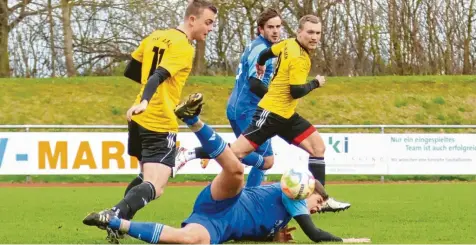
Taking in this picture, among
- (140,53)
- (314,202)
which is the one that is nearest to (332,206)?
(314,202)

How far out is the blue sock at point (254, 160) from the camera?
10305 millimetres

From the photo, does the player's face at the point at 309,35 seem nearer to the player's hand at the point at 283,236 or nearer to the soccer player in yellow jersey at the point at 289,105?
the soccer player in yellow jersey at the point at 289,105

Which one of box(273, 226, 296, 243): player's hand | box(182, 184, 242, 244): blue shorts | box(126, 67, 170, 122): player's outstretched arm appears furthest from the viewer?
box(273, 226, 296, 243): player's hand

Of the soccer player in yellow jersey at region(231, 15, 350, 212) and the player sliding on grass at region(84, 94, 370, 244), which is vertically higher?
the soccer player in yellow jersey at region(231, 15, 350, 212)

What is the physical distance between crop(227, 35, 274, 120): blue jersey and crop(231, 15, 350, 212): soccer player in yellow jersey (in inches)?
25.1

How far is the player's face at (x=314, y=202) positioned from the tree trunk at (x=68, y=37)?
2531 cm

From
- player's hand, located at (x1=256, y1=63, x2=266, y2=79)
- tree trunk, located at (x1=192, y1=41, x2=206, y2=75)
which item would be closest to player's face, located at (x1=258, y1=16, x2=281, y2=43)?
player's hand, located at (x1=256, y1=63, x2=266, y2=79)

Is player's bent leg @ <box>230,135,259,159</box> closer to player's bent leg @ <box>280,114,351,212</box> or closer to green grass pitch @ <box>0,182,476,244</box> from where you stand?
player's bent leg @ <box>280,114,351,212</box>

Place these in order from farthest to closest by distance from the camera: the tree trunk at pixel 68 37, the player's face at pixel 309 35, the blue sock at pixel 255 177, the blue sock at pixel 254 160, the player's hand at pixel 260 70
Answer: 1. the tree trunk at pixel 68 37
2. the player's hand at pixel 260 70
3. the blue sock at pixel 255 177
4. the blue sock at pixel 254 160
5. the player's face at pixel 309 35

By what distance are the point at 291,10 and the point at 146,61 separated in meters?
26.4

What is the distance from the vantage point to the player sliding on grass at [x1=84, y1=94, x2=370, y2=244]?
6.68m

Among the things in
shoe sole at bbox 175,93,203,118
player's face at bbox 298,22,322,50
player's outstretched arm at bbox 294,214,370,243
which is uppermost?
player's face at bbox 298,22,322,50

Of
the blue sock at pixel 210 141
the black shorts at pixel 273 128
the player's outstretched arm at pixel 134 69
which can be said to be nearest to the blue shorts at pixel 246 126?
the black shorts at pixel 273 128

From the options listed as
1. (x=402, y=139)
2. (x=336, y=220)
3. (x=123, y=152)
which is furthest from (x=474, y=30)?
(x=336, y=220)
